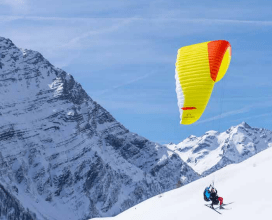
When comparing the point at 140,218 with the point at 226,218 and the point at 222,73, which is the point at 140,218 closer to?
the point at 226,218

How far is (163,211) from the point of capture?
3866cm

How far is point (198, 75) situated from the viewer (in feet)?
Answer: 128

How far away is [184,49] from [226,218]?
605 inches

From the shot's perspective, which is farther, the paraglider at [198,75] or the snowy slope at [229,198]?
the paraglider at [198,75]

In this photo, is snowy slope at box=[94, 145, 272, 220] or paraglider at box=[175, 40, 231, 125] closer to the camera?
snowy slope at box=[94, 145, 272, 220]

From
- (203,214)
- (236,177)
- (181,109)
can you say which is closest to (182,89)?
(181,109)

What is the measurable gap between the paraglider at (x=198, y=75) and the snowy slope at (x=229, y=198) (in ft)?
19.2

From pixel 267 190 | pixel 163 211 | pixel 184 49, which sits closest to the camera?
pixel 267 190

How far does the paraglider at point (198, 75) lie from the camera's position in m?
38.6

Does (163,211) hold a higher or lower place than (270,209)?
lower

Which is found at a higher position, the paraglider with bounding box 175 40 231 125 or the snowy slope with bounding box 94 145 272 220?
→ the paraglider with bounding box 175 40 231 125

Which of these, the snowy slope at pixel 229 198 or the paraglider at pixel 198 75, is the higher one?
the paraglider at pixel 198 75

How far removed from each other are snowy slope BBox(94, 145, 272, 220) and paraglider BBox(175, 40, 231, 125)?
19.2 feet

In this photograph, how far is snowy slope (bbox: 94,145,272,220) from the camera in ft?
105
